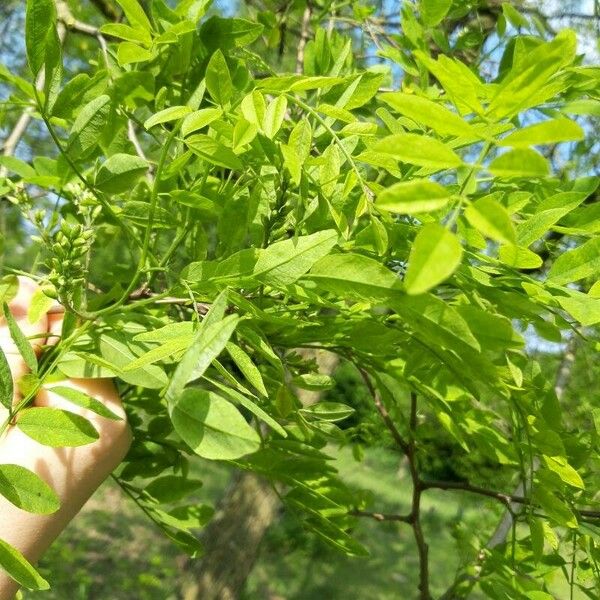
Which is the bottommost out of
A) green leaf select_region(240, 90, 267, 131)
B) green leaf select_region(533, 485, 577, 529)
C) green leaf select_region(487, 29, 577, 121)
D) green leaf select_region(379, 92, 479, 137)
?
green leaf select_region(533, 485, 577, 529)

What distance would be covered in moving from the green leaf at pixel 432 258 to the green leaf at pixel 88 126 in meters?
0.30

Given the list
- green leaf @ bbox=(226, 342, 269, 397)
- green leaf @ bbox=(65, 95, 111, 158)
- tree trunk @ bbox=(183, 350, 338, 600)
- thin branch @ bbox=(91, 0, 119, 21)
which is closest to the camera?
green leaf @ bbox=(226, 342, 269, 397)

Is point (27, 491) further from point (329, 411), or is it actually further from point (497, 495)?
point (497, 495)

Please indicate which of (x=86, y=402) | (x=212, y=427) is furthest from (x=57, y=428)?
(x=212, y=427)

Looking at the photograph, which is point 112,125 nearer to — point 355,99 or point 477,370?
point 355,99

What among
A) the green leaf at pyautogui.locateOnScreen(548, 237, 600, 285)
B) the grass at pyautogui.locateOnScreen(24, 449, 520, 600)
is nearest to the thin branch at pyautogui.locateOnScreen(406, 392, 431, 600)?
the green leaf at pyautogui.locateOnScreen(548, 237, 600, 285)

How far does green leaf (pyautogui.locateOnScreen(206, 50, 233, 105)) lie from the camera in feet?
1.26

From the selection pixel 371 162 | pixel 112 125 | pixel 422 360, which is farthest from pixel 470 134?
pixel 112 125

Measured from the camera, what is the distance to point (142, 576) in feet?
9.52

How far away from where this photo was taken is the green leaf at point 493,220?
228 mm

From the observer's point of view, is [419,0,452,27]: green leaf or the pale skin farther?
[419,0,452,27]: green leaf

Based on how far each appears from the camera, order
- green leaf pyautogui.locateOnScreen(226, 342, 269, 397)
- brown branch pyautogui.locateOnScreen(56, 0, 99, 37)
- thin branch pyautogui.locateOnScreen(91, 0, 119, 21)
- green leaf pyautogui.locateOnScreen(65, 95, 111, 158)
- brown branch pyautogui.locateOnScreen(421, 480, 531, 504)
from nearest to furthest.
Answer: green leaf pyautogui.locateOnScreen(226, 342, 269, 397)
green leaf pyautogui.locateOnScreen(65, 95, 111, 158)
brown branch pyautogui.locateOnScreen(421, 480, 531, 504)
brown branch pyautogui.locateOnScreen(56, 0, 99, 37)
thin branch pyautogui.locateOnScreen(91, 0, 119, 21)

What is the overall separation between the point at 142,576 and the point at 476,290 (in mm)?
2986

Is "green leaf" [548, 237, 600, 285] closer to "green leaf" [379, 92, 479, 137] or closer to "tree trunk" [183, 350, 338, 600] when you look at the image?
"green leaf" [379, 92, 479, 137]
